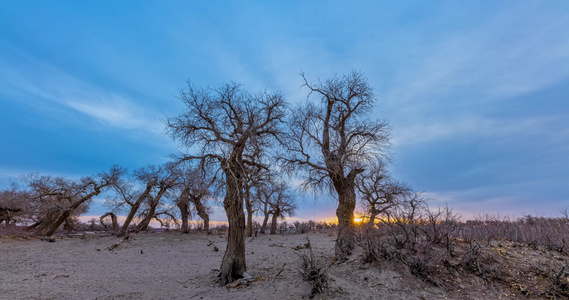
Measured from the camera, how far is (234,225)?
9.75 m

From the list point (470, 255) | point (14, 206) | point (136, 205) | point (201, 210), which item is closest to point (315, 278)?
point (470, 255)

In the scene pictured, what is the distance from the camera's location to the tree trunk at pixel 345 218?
10.6 metres

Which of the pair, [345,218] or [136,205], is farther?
[136,205]

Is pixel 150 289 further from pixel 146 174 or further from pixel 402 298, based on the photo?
pixel 146 174

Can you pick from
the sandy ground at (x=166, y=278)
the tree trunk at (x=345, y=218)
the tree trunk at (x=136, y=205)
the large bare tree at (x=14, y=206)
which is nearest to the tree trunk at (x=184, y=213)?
the tree trunk at (x=136, y=205)

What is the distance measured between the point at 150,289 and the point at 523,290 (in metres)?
10.4

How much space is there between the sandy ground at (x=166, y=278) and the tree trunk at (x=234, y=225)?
0.74 metres

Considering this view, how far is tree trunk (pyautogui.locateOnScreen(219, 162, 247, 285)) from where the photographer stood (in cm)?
931

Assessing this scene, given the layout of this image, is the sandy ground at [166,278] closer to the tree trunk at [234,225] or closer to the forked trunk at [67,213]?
the tree trunk at [234,225]

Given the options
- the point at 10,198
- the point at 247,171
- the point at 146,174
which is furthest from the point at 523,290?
the point at 10,198

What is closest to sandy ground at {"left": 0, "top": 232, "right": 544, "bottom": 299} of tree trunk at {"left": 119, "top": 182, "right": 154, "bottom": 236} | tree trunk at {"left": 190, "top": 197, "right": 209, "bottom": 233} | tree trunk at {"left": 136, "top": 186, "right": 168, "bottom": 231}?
tree trunk at {"left": 119, "top": 182, "right": 154, "bottom": 236}

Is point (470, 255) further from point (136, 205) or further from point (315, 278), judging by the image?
point (136, 205)

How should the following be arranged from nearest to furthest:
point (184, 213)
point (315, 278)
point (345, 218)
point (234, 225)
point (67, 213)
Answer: point (315, 278) → point (234, 225) → point (345, 218) → point (67, 213) → point (184, 213)

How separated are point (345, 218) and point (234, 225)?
188 inches
